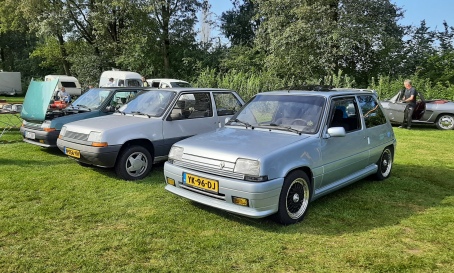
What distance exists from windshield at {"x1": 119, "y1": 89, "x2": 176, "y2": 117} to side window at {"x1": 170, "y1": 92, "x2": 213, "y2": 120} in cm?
20

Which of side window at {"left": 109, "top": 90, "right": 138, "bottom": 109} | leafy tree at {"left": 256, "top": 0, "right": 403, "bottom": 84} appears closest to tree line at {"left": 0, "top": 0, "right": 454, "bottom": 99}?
leafy tree at {"left": 256, "top": 0, "right": 403, "bottom": 84}

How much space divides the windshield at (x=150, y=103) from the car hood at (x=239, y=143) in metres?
1.95

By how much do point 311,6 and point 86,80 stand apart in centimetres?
2009

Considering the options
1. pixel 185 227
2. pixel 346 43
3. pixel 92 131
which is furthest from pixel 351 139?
pixel 346 43

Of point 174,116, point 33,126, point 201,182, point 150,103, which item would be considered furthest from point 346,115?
point 33,126

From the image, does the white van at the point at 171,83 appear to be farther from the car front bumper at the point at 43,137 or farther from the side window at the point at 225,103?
the side window at the point at 225,103

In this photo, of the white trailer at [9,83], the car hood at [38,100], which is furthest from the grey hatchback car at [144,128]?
the white trailer at [9,83]

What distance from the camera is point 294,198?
13.9 ft

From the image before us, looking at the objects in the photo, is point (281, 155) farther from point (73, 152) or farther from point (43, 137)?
point (43, 137)

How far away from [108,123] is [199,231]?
3077mm

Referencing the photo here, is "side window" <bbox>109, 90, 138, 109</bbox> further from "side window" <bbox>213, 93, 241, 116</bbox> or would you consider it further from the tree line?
the tree line

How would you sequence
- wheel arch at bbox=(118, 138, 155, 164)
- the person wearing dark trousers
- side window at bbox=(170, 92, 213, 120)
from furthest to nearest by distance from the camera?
the person wearing dark trousers
side window at bbox=(170, 92, 213, 120)
wheel arch at bbox=(118, 138, 155, 164)

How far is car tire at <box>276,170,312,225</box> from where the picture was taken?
4.04 metres

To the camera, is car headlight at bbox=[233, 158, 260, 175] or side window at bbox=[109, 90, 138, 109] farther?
side window at bbox=[109, 90, 138, 109]
